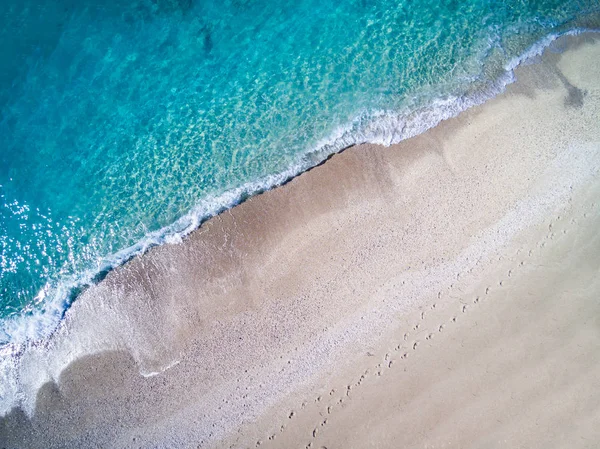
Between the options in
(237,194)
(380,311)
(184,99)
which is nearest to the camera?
(380,311)

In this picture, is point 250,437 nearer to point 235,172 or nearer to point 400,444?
point 400,444

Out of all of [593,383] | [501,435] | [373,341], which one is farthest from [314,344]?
[593,383]

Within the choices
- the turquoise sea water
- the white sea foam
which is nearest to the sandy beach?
the white sea foam

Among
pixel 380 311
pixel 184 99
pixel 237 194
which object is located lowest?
pixel 380 311

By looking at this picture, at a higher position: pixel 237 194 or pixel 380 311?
pixel 237 194

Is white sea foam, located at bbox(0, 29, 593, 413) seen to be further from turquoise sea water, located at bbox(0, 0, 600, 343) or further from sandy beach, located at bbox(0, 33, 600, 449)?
sandy beach, located at bbox(0, 33, 600, 449)

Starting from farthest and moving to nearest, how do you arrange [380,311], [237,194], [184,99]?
[184,99], [237,194], [380,311]

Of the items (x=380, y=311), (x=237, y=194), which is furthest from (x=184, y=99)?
(x=380, y=311)

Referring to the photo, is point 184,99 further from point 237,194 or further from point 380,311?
point 380,311
